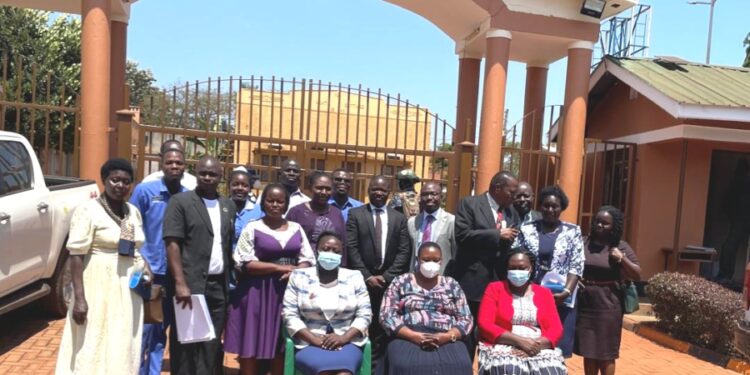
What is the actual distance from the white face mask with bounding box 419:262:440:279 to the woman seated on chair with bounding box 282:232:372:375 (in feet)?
1.40

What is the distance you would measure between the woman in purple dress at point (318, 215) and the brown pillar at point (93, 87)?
3.45 metres

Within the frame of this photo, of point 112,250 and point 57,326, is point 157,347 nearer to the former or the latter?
point 112,250

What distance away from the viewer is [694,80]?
923cm

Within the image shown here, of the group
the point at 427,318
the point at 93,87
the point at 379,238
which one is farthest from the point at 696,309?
the point at 93,87

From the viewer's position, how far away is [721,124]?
8.69 m

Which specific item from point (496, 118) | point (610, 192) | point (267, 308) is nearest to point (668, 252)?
point (610, 192)

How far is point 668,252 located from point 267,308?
730 centimetres

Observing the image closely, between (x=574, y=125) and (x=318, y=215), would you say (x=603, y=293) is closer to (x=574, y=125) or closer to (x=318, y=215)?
(x=318, y=215)

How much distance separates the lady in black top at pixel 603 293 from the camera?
4.39 m

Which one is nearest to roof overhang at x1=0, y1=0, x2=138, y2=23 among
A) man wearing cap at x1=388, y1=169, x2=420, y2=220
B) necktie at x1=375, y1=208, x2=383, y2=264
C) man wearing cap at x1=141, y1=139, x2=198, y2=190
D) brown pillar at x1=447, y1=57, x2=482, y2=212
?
man wearing cap at x1=141, y1=139, x2=198, y2=190

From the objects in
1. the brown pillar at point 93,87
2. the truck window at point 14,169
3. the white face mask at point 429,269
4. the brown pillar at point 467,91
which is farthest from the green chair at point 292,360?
the brown pillar at point 467,91

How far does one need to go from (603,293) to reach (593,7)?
→ 514 cm

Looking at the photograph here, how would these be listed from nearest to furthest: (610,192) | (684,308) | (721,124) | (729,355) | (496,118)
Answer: (729,355) < (684,308) < (496,118) < (721,124) < (610,192)

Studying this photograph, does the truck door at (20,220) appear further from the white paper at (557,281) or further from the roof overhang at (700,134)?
the roof overhang at (700,134)
